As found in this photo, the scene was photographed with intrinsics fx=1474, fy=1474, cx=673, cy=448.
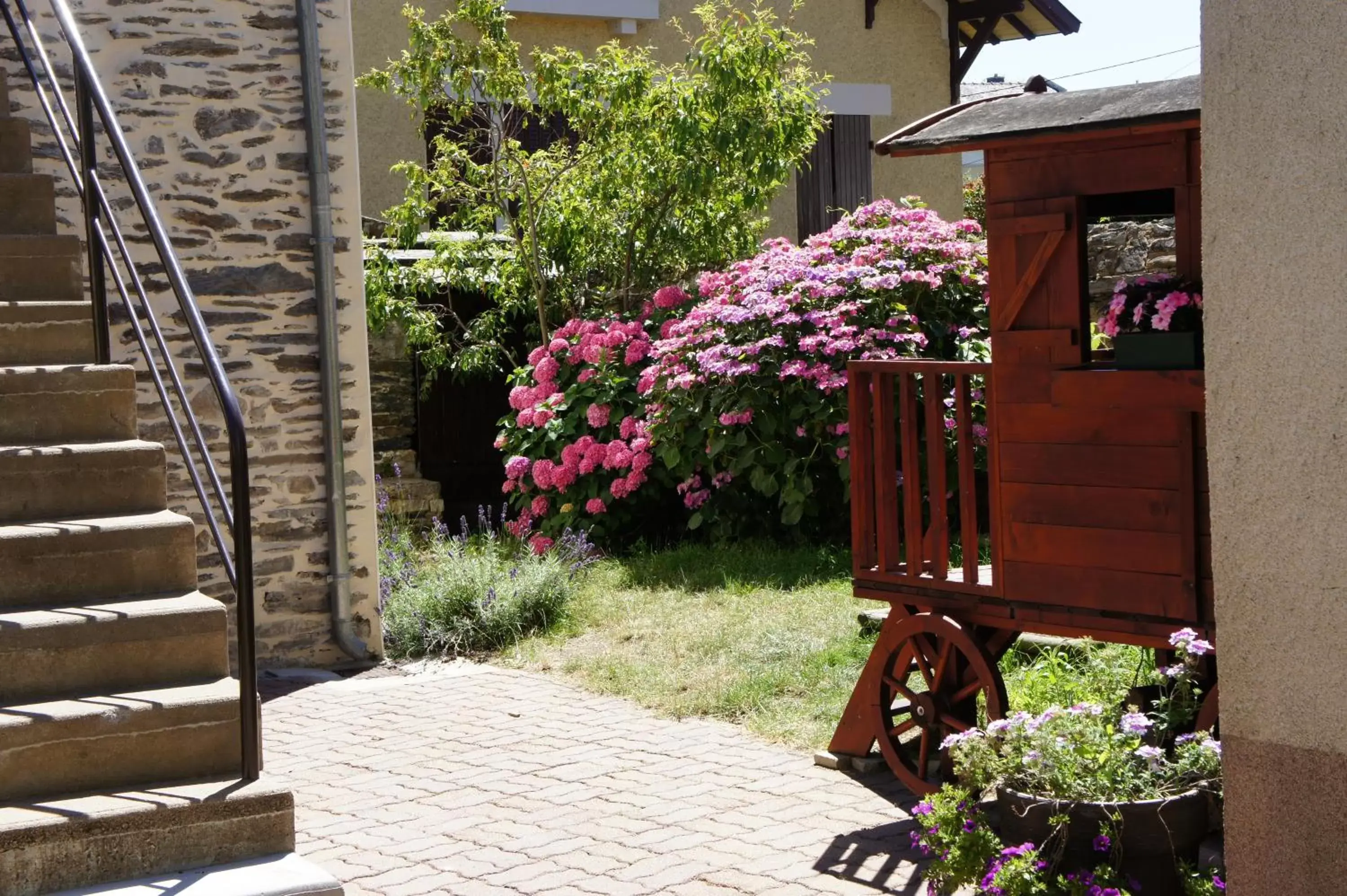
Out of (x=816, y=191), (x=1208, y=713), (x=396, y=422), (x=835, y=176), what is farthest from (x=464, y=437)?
(x=1208, y=713)

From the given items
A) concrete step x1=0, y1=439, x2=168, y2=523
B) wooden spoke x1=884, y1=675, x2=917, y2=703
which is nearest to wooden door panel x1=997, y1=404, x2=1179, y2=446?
wooden spoke x1=884, y1=675, x2=917, y2=703

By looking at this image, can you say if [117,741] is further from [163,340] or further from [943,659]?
[943,659]

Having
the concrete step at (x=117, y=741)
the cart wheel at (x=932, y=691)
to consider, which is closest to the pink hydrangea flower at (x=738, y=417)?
the cart wheel at (x=932, y=691)

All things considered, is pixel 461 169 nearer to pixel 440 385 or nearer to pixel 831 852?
pixel 440 385

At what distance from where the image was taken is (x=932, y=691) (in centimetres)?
516

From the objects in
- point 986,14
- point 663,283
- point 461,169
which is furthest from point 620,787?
point 986,14

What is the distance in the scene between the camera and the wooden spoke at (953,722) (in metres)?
5.05

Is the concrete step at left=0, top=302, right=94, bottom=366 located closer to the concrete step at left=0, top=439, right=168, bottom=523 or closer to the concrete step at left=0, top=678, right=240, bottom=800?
the concrete step at left=0, top=439, right=168, bottom=523

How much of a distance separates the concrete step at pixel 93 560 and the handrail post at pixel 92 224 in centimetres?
85

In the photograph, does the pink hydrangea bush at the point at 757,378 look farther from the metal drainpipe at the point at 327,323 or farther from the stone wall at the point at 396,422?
the metal drainpipe at the point at 327,323

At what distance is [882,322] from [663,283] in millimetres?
2424

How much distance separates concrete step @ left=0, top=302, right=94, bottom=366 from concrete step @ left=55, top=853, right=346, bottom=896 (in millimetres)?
2209

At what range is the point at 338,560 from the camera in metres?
7.54

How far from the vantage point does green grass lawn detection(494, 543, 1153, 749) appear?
588 centimetres
